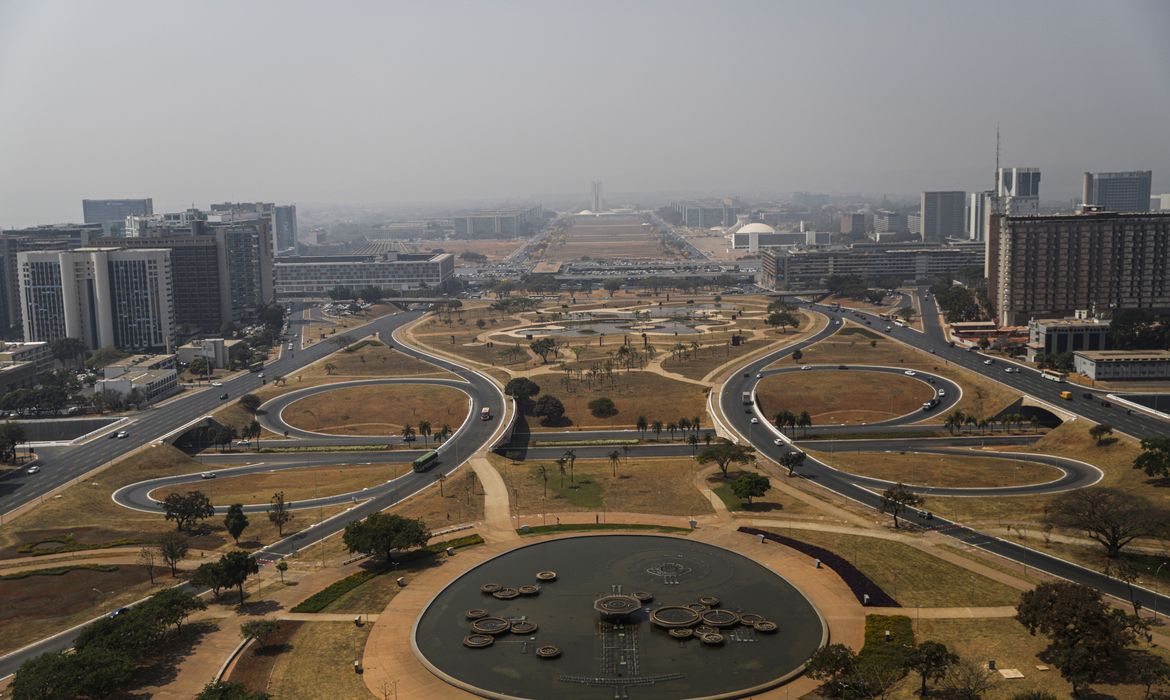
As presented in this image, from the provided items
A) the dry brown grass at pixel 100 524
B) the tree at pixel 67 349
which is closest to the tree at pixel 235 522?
the dry brown grass at pixel 100 524

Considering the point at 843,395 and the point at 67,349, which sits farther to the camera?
the point at 67,349

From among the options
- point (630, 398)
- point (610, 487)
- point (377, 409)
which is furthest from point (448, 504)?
point (630, 398)

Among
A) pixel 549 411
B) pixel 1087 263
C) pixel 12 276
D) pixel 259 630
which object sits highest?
pixel 12 276

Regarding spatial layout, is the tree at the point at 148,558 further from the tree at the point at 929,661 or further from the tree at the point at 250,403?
the tree at the point at 929,661

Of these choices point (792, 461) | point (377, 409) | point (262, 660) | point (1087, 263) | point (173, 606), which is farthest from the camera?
point (1087, 263)

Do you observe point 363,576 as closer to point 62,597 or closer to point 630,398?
point 62,597
